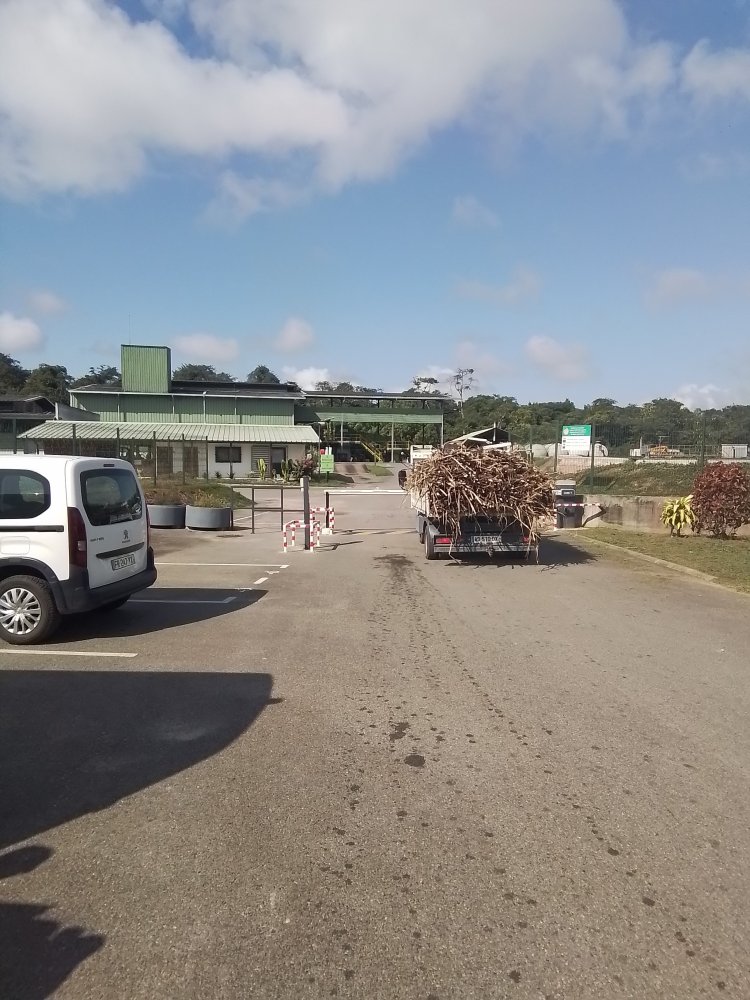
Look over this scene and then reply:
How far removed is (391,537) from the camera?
16.7m

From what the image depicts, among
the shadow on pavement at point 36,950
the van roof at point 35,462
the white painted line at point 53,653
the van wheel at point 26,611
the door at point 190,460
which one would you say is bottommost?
the shadow on pavement at point 36,950

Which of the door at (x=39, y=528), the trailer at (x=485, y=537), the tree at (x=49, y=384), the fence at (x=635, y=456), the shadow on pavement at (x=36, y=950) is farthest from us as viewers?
the tree at (x=49, y=384)

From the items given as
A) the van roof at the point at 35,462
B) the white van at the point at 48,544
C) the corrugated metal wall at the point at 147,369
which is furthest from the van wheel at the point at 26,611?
the corrugated metal wall at the point at 147,369

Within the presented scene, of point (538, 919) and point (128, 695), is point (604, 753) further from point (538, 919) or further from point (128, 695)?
point (128, 695)

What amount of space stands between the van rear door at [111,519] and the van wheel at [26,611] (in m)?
0.46

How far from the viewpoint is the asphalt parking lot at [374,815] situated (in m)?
2.49

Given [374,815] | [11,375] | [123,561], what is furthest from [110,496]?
[11,375]

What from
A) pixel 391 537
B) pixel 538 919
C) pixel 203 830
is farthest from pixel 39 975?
pixel 391 537

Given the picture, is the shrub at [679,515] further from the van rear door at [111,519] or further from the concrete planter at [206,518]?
the van rear door at [111,519]

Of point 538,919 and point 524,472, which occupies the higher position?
point 524,472

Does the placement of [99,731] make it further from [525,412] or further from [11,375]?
[11,375]

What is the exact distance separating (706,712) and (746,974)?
2792 millimetres

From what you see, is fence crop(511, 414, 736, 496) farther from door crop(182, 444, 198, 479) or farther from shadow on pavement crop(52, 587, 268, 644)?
door crop(182, 444, 198, 479)

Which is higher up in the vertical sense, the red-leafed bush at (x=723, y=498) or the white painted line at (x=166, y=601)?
the red-leafed bush at (x=723, y=498)
